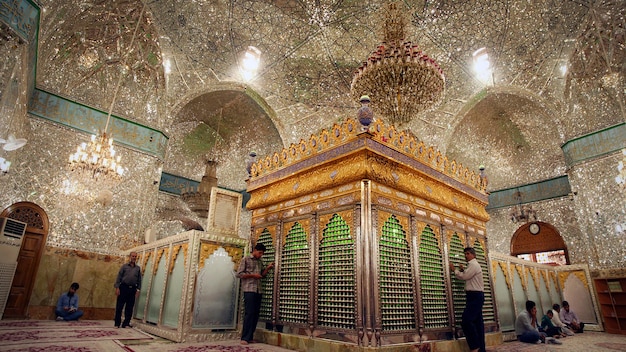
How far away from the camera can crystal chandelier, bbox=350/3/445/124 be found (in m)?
5.69

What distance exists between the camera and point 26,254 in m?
5.63

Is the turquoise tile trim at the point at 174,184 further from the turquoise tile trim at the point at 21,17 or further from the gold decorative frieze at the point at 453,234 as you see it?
the gold decorative frieze at the point at 453,234

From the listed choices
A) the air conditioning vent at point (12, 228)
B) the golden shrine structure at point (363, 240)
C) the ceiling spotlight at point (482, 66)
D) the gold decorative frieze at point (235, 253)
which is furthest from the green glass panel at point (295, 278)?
the ceiling spotlight at point (482, 66)

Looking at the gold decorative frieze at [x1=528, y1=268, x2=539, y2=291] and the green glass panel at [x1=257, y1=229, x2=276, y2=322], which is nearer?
the green glass panel at [x1=257, y1=229, x2=276, y2=322]

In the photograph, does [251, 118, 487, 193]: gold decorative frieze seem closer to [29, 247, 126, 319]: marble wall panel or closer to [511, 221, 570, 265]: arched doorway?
[29, 247, 126, 319]: marble wall panel

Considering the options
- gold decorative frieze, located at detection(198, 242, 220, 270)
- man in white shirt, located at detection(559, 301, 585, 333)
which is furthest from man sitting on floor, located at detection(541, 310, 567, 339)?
gold decorative frieze, located at detection(198, 242, 220, 270)

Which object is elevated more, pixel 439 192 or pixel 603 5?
pixel 603 5

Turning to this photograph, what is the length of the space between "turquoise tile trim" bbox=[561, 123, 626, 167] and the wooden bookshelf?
2.70m

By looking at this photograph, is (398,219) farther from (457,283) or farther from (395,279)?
(457,283)

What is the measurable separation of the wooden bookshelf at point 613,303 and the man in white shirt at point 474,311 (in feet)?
17.8

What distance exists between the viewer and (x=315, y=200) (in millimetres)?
3697

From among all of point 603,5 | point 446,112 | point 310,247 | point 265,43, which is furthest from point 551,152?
point 310,247

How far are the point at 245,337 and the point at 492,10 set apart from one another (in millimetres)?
8786

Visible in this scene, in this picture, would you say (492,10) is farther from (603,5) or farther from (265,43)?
(265,43)
